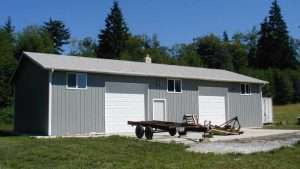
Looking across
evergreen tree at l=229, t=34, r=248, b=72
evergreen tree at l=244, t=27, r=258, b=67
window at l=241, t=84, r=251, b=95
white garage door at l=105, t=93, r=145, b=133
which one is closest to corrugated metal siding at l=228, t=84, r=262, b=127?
window at l=241, t=84, r=251, b=95

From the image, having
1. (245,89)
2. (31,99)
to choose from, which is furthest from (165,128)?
(245,89)

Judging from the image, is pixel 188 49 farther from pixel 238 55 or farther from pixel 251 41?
pixel 251 41

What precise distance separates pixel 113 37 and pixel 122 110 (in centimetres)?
3566

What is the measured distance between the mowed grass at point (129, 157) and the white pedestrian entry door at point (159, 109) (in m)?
8.20

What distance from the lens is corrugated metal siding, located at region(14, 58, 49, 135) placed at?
1803 cm

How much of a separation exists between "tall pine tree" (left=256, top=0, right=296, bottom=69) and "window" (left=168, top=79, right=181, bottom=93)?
45868 mm

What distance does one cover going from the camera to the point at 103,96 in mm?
19203

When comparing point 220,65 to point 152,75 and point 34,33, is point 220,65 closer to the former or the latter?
point 34,33

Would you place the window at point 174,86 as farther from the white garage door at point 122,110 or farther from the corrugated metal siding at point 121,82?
the white garage door at point 122,110

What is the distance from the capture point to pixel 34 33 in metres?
47.2

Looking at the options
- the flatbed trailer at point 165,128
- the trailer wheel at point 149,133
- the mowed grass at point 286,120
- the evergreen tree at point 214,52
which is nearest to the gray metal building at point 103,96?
the mowed grass at point 286,120

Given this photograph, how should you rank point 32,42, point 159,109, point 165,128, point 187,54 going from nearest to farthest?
point 165,128, point 159,109, point 32,42, point 187,54

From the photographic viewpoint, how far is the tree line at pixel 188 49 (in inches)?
1727

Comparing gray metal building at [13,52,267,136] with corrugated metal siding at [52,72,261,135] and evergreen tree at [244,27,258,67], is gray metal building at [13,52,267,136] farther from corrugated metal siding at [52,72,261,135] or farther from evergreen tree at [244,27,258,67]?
evergreen tree at [244,27,258,67]
